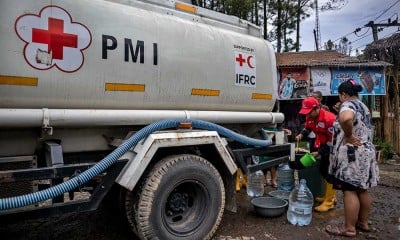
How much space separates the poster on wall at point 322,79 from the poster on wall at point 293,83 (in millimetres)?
197

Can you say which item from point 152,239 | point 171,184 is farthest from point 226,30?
point 152,239

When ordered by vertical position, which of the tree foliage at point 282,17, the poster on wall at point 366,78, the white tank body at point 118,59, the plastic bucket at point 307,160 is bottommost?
the plastic bucket at point 307,160

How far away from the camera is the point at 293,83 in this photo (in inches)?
499

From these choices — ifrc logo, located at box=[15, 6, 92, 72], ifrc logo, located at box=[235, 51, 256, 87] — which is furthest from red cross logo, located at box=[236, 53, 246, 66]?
ifrc logo, located at box=[15, 6, 92, 72]

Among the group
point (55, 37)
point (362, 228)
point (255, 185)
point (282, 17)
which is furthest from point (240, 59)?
point (282, 17)

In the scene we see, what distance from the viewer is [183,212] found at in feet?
12.2

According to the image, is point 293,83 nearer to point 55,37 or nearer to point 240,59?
point 240,59

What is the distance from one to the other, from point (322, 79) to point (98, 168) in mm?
10757

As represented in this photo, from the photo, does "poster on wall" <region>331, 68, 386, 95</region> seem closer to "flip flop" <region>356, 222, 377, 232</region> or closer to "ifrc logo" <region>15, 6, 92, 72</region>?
"flip flop" <region>356, 222, 377, 232</region>

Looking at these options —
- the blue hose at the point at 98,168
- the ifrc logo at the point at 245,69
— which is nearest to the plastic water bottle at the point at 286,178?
the ifrc logo at the point at 245,69

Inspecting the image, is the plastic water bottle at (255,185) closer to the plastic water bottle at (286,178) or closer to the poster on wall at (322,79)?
the plastic water bottle at (286,178)

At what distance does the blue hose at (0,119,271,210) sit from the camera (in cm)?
257

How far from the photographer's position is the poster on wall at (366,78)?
39.5 feet

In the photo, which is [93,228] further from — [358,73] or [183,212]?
[358,73]
